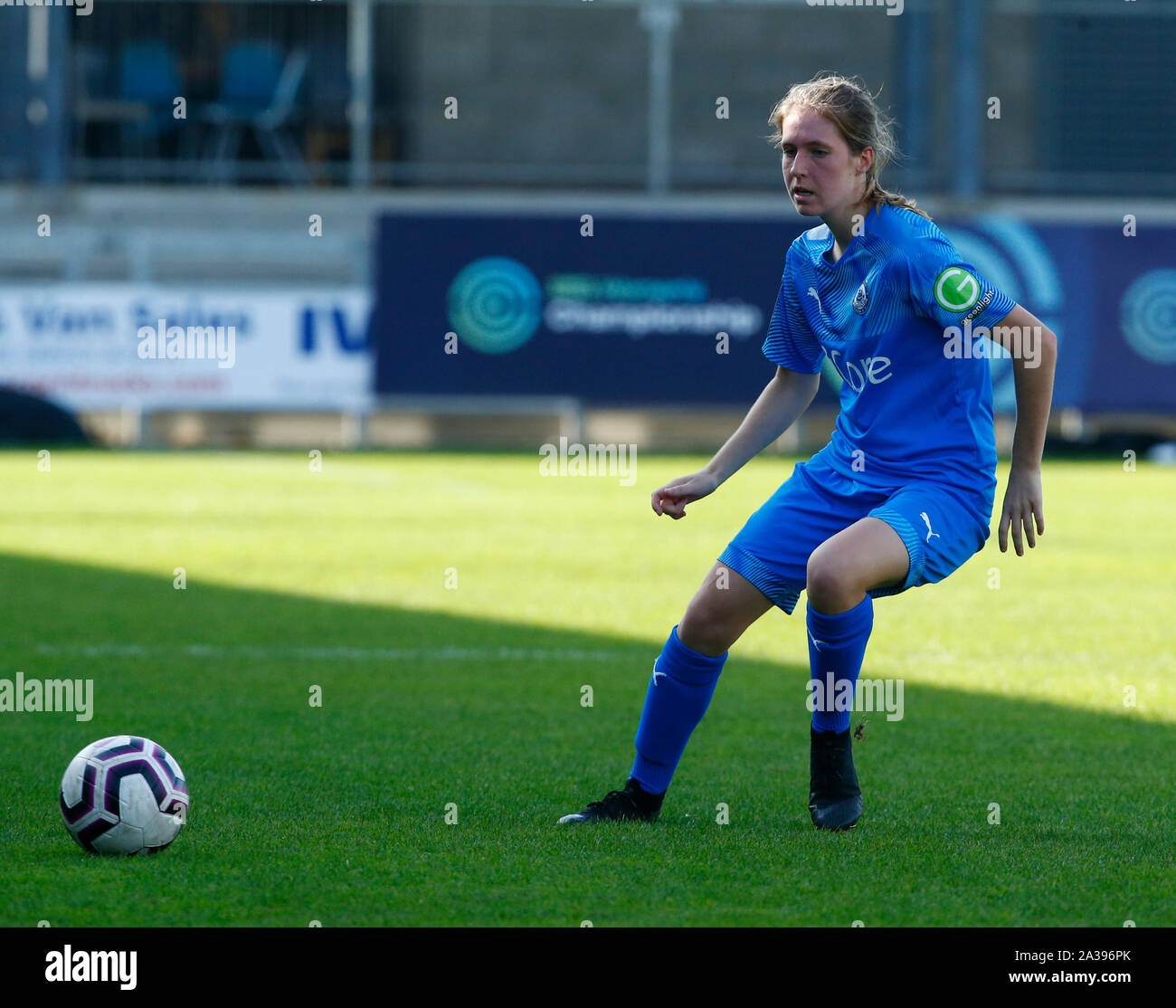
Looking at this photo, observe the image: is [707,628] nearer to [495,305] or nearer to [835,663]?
[835,663]

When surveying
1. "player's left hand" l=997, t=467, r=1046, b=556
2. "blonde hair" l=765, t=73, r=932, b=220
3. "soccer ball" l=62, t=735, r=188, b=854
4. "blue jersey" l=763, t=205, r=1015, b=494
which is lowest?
"soccer ball" l=62, t=735, r=188, b=854

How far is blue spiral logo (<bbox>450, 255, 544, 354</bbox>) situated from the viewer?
20.5 meters

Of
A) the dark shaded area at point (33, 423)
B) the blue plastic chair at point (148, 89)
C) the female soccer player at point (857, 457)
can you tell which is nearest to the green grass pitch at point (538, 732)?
the female soccer player at point (857, 457)

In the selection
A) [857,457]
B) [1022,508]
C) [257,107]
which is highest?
[257,107]

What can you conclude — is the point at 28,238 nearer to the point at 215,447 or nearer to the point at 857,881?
the point at 215,447

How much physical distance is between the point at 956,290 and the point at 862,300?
0.82 ft

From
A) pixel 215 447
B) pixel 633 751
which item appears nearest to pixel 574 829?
pixel 633 751

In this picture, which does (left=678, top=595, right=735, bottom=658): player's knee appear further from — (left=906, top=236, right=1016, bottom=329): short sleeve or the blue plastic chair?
the blue plastic chair

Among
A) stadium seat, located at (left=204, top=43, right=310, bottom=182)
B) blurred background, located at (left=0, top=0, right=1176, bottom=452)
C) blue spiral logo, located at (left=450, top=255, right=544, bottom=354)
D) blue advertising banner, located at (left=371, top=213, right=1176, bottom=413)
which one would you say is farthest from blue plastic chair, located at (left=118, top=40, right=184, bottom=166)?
blue spiral logo, located at (left=450, top=255, right=544, bottom=354)

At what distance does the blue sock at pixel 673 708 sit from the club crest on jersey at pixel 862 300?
0.92 meters

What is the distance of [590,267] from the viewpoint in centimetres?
2069

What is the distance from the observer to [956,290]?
14.0 feet

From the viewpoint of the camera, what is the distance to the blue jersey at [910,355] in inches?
169

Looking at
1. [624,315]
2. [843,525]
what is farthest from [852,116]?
[624,315]
